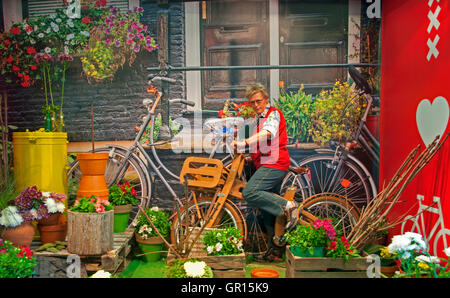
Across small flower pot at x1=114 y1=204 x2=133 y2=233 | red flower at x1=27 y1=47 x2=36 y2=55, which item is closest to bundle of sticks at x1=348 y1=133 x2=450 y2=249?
small flower pot at x1=114 y1=204 x2=133 y2=233

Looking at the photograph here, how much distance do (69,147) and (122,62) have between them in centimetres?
117

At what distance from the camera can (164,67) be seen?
4340 millimetres

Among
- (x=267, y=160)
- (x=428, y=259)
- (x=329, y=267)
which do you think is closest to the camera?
(x=428, y=259)

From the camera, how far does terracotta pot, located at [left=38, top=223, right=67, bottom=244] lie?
11.9 ft

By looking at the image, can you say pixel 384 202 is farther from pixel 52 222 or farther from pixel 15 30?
pixel 15 30

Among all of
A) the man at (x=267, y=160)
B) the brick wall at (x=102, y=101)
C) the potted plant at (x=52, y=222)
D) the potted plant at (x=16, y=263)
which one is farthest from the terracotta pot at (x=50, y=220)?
the man at (x=267, y=160)

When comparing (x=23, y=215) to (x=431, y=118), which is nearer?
(x=431, y=118)

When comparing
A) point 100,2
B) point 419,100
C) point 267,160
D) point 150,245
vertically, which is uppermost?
point 100,2

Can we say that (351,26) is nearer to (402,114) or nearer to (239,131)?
(402,114)

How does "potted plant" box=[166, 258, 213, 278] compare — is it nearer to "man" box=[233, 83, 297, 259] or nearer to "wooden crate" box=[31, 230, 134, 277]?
"wooden crate" box=[31, 230, 134, 277]

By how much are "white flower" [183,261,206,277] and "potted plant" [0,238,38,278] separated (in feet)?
3.97

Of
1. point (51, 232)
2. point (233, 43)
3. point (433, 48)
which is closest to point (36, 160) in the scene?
point (51, 232)

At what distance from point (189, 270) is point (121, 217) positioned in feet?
4.73

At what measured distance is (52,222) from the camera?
3.66m
